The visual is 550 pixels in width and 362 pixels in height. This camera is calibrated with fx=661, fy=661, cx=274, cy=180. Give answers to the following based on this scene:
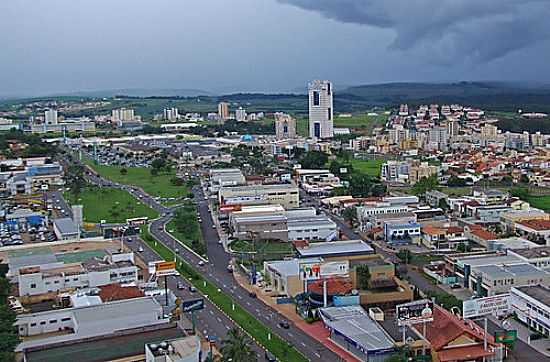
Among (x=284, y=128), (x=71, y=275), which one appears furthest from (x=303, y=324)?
(x=284, y=128)

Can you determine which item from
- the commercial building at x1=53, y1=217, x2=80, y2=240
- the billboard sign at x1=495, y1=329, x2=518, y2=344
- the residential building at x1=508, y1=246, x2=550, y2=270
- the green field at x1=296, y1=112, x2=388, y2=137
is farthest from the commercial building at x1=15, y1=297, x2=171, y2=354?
the green field at x1=296, y1=112, x2=388, y2=137

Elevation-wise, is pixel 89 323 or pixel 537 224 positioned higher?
pixel 89 323

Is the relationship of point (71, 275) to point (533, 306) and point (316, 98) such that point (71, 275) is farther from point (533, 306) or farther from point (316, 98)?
point (316, 98)

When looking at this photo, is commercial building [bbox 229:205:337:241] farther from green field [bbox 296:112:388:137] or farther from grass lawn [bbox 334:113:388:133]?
grass lawn [bbox 334:113:388:133]

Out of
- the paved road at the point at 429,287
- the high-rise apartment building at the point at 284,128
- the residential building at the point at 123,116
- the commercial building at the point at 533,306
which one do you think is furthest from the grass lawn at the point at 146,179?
the residential building at the point at 123,116

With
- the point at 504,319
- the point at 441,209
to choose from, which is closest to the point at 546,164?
the point at 441,209

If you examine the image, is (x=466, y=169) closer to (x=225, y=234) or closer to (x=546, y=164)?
(x=546, y=164)
